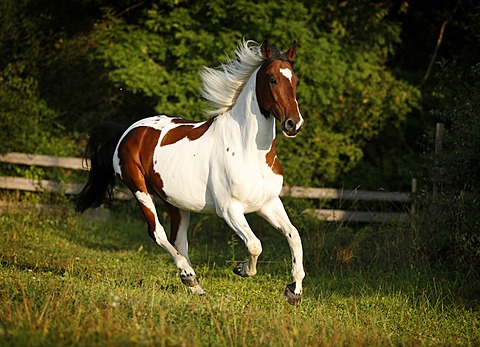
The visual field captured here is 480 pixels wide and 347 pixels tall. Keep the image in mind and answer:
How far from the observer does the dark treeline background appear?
13.8 metres

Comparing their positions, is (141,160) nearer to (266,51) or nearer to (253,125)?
(253,125)

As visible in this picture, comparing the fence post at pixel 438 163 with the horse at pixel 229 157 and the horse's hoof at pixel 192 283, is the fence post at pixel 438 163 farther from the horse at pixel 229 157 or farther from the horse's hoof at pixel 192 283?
the horse's hoof at pixel 192 283

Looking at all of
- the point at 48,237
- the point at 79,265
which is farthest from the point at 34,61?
the point at 79,265

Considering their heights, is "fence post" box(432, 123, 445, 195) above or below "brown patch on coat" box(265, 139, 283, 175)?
below

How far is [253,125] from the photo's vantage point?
7.12 meters

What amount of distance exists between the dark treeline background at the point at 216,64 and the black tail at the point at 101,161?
441 cm

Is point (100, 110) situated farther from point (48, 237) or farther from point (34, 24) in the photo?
point (48, 237)

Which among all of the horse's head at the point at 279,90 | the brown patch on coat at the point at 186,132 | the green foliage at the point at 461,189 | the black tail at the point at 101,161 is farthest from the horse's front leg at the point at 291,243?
the black tail at the point at 101,161

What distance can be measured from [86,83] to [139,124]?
25.9ft

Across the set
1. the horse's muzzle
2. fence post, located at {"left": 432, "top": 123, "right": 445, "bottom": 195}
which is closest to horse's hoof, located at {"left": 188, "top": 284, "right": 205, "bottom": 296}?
the horse's muzzle

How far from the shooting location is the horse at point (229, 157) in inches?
275

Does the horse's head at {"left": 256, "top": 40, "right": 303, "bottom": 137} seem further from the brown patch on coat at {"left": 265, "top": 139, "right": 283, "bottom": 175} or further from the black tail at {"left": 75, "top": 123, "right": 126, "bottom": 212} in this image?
the black tail at {"left": 75, "top": 123, "right": 126, "bottom": 212}

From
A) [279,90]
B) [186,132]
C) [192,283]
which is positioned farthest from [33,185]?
[279,90]

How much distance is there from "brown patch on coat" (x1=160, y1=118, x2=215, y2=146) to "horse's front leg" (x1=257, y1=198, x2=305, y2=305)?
111 cm
